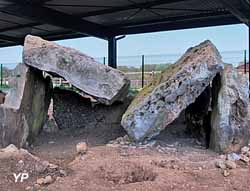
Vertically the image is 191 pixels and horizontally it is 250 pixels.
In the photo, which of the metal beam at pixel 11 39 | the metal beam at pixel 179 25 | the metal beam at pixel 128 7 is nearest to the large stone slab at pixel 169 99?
the metal beam at pixel 128 7

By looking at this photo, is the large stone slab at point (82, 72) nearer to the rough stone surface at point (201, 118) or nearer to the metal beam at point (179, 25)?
the rough stone surface at point (201, 118)

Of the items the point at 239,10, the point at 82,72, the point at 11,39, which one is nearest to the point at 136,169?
the point at 82,72

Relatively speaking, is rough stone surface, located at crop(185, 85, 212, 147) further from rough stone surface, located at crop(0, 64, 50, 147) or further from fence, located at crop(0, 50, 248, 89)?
fence, located at crop(0, 50, 248, 89)

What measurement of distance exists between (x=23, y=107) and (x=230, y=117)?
2.77 meters

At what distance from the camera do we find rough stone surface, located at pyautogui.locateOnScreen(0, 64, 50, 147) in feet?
16.1

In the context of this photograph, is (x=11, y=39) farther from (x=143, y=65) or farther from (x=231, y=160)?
(x=231, y=160)

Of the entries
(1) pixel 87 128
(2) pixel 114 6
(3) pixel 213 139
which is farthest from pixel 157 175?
(2) pixel 114 6

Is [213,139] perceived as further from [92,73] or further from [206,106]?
[92,73]

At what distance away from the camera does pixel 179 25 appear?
9.98 meters

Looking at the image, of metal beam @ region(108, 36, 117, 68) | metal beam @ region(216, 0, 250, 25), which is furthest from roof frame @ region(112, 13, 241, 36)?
metal beam @ region(216, 0, 250, 25)

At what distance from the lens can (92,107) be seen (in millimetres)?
6355

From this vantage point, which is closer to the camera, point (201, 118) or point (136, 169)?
point (136, 169)

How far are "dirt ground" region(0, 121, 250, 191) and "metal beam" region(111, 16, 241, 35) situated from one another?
204 inches

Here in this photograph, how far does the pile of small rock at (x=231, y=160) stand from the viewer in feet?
12.4
